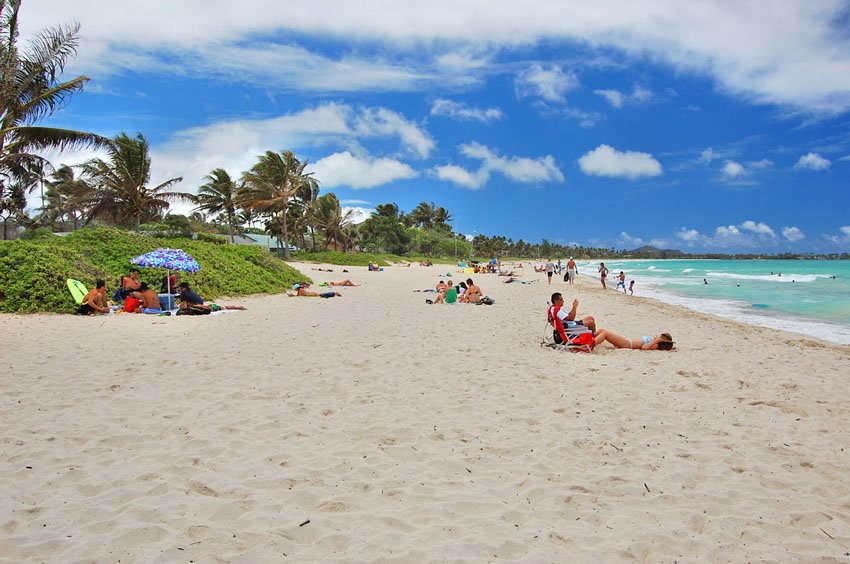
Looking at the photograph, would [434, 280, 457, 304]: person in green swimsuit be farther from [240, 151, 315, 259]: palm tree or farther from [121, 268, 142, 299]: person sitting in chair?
[240, 151, 315, 259]: palm tree

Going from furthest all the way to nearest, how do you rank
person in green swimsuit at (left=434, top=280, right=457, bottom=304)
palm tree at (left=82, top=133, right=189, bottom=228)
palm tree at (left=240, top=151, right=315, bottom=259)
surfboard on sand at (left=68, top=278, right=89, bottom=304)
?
palm tree at (left=240, top=151, right=315, bottom=259) → palm tree at (left=82, top=133, right=189, bottom=228) → person in green swimsuit at (left=434, top=280, right=457, bottom=304) → surfboard on sand at (left=68, top=278, right=89, bottom=304)

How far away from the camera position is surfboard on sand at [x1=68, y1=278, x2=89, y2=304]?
1080 cm

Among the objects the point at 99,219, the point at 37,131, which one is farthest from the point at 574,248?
the point at 37,131

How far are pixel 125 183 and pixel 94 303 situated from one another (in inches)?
708

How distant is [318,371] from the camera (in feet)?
20.9

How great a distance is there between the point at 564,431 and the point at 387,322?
22.5 feet

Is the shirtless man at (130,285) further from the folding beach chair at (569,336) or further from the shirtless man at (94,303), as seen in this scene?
the folding beach chair at (569,336)

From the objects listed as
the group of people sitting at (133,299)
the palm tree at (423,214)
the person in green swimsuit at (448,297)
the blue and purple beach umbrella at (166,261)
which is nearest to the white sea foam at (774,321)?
the person in green swimsuit at (448,297)

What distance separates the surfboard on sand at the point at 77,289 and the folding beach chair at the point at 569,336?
33.4 ft

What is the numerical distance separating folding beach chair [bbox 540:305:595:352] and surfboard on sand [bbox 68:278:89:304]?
33.4ft

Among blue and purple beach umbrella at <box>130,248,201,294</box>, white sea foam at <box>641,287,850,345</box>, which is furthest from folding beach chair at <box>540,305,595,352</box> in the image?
blue and purple beach umbrella at <box>130,248,201,294</box>

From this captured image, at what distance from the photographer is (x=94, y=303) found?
35.4ft

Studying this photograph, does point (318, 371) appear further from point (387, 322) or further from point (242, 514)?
point (387, 322)

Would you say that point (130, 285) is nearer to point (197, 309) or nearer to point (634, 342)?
point (197, 309)
